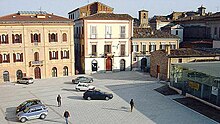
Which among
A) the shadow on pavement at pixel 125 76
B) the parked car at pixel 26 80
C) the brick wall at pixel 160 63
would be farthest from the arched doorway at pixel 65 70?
the brick wall at pixel 160 63

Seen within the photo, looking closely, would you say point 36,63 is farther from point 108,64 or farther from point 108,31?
point 108,31

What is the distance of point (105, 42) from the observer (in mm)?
51188

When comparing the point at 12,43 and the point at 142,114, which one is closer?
the point at 142,114

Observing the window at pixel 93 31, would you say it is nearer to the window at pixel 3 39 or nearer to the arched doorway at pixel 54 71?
the arched doorway at pixel 54 71

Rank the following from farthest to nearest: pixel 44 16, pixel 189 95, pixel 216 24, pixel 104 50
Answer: pixel 216 24 → pixel 104 50 → pixel 44 16 → pixel 189 95

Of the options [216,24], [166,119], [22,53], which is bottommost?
[166,119]

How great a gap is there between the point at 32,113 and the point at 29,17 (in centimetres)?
2418

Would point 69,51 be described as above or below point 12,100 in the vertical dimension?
above

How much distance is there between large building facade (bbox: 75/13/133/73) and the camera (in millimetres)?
50281

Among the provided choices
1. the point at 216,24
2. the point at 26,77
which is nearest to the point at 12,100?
the point at 26,77

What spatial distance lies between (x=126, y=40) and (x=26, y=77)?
1956cm

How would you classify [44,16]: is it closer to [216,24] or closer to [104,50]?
[104,50]

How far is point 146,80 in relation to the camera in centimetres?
4469

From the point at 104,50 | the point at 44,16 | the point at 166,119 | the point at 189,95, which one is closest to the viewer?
the point at 166,119
